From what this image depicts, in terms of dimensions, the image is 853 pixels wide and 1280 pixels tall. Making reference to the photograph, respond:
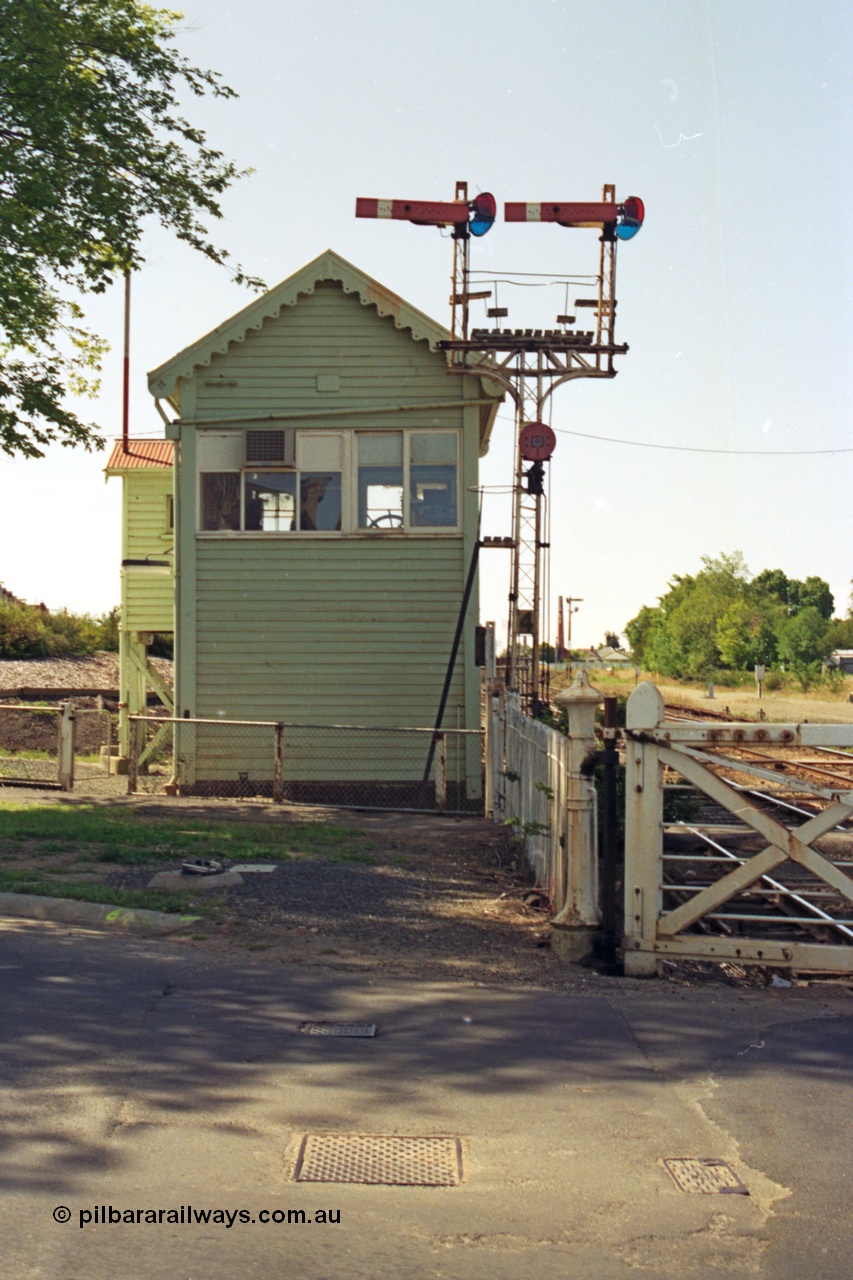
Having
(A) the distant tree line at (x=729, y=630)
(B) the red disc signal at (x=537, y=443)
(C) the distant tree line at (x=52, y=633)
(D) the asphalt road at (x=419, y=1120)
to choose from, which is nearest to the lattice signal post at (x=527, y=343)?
(B) the red disc signal at (x=537, y=443)

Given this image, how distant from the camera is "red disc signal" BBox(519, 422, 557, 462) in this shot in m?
17.2

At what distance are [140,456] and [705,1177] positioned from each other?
2272 cm

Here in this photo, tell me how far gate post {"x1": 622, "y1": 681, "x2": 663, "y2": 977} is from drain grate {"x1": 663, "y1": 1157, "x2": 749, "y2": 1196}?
104 inches

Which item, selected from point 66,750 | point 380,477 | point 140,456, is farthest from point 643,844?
point 140,456

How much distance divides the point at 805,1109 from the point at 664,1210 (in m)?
1.15

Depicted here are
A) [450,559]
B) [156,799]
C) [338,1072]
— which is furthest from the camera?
[450,559]

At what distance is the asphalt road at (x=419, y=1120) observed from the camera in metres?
3.71

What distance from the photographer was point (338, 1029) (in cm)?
586

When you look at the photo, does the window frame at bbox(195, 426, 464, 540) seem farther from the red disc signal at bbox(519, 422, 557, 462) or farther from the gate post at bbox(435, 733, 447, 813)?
the gate post at bbox(435, 733, 447, 813)

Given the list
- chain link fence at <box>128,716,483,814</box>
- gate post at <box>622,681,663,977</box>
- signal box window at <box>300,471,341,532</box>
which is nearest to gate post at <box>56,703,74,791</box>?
chain link fence at <box>128,716,483,814</box>

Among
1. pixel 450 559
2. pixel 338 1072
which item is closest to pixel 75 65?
pixel 450 559

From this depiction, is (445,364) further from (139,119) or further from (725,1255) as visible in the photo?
(725,1255)

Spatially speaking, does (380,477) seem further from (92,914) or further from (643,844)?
(643,844)

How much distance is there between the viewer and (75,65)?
56.9 ft
